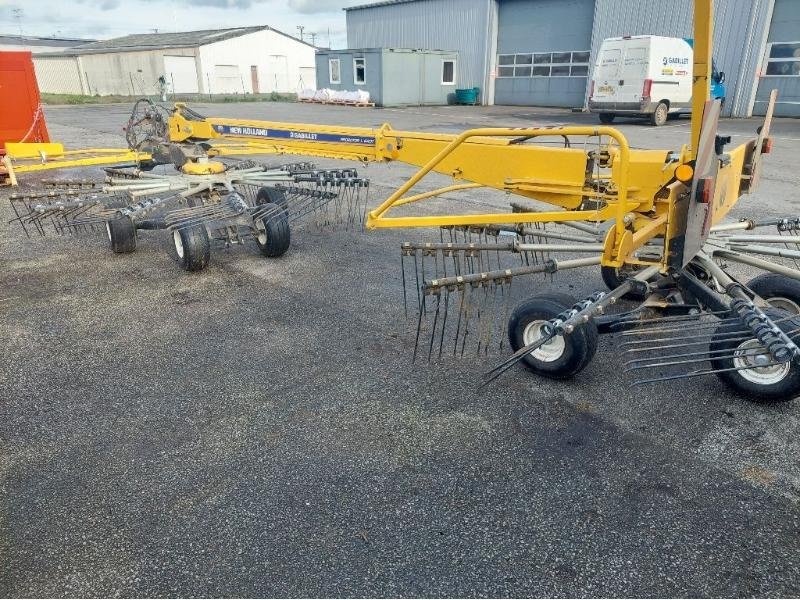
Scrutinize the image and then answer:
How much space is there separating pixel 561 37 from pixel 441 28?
716 centimetres

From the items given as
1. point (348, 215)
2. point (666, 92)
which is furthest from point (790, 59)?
point (348, 215)

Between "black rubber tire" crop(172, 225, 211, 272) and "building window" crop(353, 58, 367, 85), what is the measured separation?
2506 cm

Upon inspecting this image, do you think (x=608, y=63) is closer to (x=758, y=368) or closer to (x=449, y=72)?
(x=449, y=72)

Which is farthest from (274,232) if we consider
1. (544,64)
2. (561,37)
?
(544,64)

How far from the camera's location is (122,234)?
6.48 metres

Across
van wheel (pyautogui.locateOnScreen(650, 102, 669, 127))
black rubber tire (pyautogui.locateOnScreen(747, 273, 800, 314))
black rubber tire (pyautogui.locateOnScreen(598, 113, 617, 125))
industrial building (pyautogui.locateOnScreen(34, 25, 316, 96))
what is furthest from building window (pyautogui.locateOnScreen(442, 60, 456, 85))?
black rubber tire (pyautogui.locateOnScreen(747, 273, 800, 314))

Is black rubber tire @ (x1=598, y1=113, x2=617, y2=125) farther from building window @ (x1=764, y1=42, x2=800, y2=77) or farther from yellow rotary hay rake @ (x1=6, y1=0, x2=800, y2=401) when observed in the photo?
yellow rotary hay rake @ (x1=6, y1=0, x2=800, y2=401)

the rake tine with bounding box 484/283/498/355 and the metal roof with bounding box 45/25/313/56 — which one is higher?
the metal roof with bounding box 45/25/313/56

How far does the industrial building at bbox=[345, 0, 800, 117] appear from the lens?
2023 cm

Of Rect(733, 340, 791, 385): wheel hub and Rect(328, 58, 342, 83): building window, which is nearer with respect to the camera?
Rect(733, 340, 791, 385): wheel hub

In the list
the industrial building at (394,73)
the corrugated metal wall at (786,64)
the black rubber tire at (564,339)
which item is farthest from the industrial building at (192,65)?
the black rubber tire at (564,339)

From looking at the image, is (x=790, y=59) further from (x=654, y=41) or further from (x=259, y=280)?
(x=259, y=280)

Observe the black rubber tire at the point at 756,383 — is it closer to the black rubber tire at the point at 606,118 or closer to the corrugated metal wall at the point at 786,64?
the black rubber tire at the point at 606,118

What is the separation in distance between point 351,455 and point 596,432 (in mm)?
1395
